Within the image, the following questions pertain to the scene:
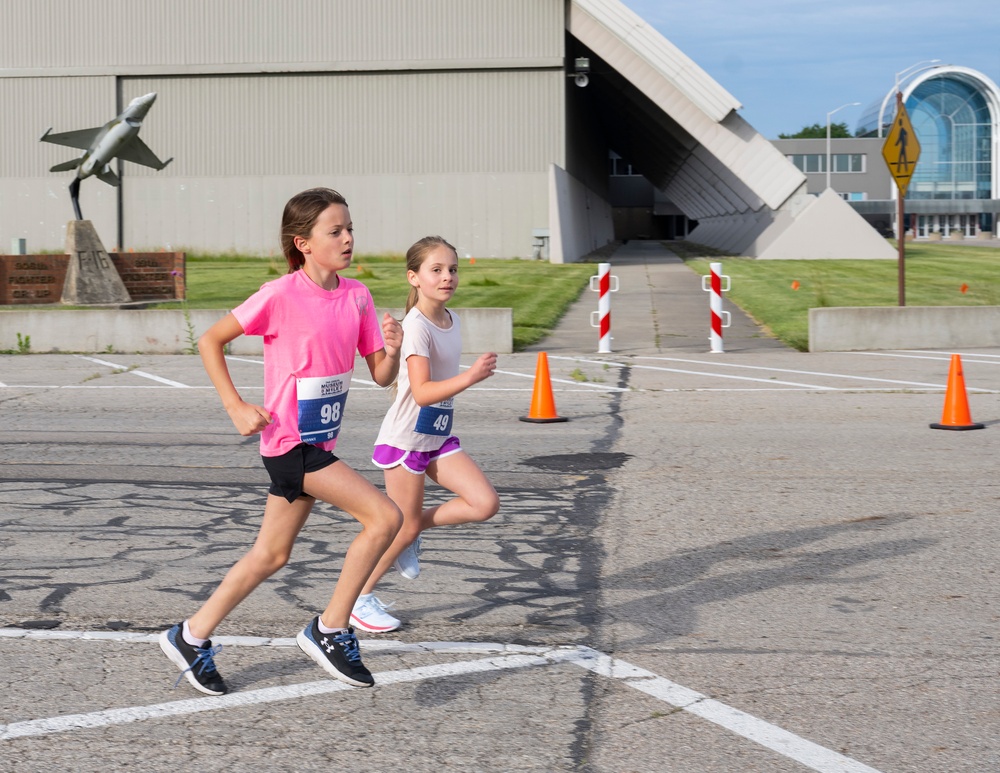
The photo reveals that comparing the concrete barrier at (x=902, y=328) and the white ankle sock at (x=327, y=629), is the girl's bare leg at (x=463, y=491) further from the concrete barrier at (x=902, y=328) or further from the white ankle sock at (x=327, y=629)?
the concrete barrier at (x=902, y=328)

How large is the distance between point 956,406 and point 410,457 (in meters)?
7.07

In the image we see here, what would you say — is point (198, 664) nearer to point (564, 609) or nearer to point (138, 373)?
point (564, 609)

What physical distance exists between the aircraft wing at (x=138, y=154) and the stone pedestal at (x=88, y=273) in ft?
12.4

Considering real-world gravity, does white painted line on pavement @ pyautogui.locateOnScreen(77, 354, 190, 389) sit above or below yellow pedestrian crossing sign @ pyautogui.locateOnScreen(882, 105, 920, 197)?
below

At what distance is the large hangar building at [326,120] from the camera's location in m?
41.9

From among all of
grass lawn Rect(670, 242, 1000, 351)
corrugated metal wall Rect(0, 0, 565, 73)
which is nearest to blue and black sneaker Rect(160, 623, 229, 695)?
grass lawn Rect(670, 242, 1000, 351)

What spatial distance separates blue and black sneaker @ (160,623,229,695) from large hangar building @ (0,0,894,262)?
→ 124 feet

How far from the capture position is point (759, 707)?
4305 millimetres

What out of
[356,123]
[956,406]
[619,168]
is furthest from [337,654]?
[619,168]

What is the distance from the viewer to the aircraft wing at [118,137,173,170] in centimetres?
2773

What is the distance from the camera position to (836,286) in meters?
28.3

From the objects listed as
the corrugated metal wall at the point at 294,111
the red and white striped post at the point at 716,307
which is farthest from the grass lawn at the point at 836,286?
the corrugated metal wall at the point at 294,111

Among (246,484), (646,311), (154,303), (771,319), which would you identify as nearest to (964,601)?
(246,484)

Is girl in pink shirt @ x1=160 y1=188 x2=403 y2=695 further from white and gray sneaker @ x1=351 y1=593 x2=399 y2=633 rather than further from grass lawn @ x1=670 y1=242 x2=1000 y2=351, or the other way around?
grass lawn @ x1=670 y1=242 x2=1000 y2=351
